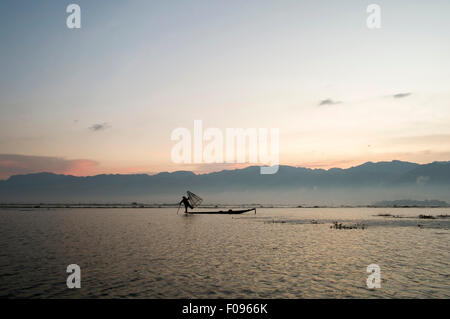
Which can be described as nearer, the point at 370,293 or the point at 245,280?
the point at 370,293

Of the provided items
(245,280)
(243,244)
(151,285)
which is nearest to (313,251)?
(243,244)

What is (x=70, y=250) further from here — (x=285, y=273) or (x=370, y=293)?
(x=370, y=293)

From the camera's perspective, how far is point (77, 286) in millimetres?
23547

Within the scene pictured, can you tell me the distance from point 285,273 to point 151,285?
1056 centimetres

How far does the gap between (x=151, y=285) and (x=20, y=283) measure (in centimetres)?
902

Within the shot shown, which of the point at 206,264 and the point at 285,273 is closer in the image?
the point at 285,273

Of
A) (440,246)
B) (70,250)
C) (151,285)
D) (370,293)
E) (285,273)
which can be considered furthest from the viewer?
(440,246)
